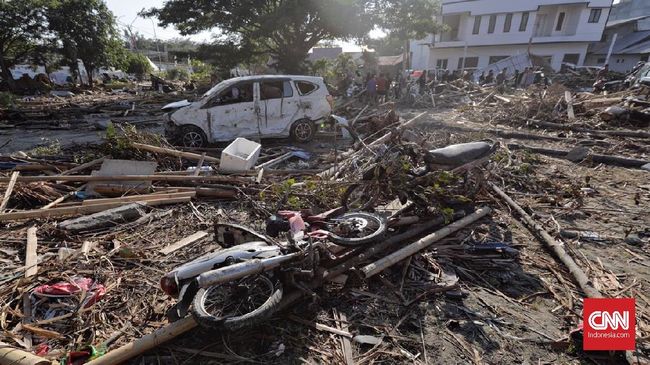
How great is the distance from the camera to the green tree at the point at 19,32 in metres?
24.9

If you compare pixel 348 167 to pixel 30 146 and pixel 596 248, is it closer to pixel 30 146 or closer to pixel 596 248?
pixel 596 248

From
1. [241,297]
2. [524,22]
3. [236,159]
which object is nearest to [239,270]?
[241,297]

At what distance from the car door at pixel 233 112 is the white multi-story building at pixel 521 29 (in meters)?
30.6

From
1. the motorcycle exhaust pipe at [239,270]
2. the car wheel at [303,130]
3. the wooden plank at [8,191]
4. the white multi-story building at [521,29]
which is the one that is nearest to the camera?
the motorcycle exhaust pipe at [239,270]

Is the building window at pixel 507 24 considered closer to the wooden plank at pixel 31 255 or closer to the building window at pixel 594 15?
the building window at pixel 594 15

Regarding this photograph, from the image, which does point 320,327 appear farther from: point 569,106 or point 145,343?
point 569,106

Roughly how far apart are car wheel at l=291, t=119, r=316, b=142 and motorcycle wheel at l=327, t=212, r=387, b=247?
606 centimetres

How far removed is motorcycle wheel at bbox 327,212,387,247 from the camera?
3412mm

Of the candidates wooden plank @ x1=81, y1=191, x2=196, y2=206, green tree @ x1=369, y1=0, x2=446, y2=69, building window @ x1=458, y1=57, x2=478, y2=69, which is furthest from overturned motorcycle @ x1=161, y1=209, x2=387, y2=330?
building window @ x1=458, y1=57, x2=478, y2=69

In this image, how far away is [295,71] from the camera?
2359 cm

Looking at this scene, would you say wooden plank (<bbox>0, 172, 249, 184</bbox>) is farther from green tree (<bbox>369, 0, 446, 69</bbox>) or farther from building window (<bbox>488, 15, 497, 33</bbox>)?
building window (<bbox>488, 15, 497, 33</bbox>)

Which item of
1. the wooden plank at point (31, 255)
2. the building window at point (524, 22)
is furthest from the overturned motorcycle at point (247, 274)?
the building window at point (524, 22)

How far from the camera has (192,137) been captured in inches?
332

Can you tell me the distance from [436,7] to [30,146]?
24283 mm
